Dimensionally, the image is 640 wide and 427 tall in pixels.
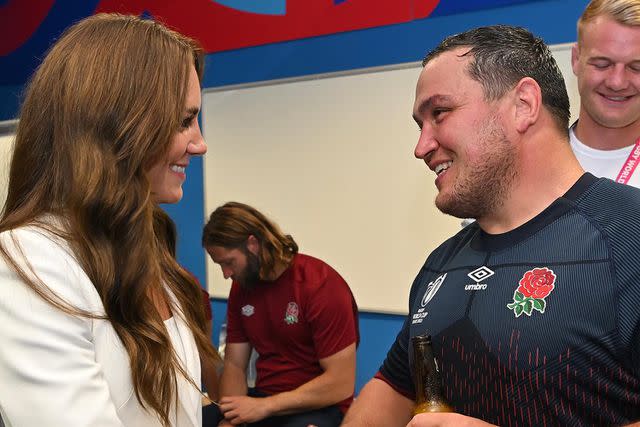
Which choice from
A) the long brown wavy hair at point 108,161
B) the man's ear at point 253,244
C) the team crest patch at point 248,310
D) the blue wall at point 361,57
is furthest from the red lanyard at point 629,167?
the team crest patch at point 248,310

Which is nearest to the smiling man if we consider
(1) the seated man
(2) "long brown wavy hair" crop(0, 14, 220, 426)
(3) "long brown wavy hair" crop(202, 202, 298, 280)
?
(2) "long brown wavy hair" crop(0, 14, 220, 426)

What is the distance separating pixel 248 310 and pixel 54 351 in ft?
6.70

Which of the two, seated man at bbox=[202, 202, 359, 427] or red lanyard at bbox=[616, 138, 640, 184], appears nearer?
red lanyard at bbox=[616, 138, 640, 184]

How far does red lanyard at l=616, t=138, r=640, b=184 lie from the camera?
5.64 ft

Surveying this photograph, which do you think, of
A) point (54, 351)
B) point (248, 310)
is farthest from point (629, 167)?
point (248, 310)

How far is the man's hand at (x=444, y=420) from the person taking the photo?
104 centimetres

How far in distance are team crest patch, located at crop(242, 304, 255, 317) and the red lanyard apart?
5.65ft

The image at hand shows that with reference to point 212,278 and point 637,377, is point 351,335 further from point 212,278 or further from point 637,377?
point 637,377

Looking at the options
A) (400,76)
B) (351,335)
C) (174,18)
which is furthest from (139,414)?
(174,18)

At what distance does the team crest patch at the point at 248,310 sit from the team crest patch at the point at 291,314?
0.20m

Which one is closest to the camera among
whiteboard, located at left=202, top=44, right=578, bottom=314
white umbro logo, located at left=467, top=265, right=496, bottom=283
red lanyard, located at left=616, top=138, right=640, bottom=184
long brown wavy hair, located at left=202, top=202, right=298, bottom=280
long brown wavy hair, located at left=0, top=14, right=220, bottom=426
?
long brown wavy hair, located at left=0, top=14, right=220, bottom=426

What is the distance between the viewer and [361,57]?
11.2 ft

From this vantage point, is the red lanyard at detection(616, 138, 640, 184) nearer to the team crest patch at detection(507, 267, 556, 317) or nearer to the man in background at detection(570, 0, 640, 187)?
the man in background at detection(570, 0, 640, 187)

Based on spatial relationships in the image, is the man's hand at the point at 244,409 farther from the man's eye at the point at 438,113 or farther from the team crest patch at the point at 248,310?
the man's eye at the point at 438,113
